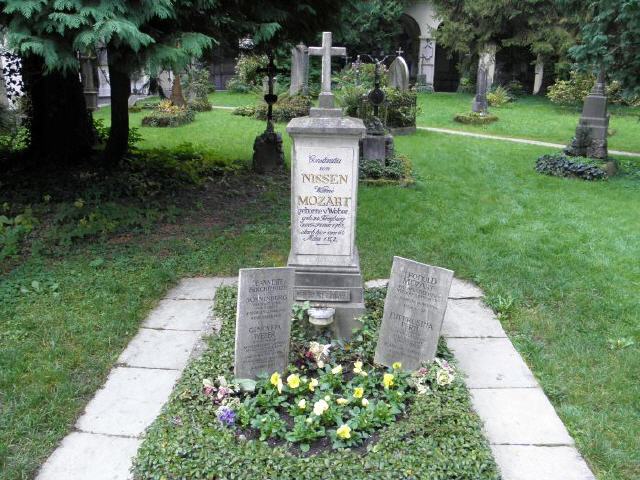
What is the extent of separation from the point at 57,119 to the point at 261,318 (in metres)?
7.36

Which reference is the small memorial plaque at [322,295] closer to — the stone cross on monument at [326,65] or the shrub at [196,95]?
the stone cross on monument at [326,65]

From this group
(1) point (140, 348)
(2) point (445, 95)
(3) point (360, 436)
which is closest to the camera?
(3) point (360, 436)

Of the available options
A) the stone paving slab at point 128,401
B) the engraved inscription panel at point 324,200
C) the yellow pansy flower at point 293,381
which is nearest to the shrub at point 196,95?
the engraved inscription panel at point 324,200

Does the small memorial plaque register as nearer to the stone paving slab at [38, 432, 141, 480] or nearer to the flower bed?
the flower bed

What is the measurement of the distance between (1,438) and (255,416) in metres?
1.60

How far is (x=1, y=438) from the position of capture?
3797mm

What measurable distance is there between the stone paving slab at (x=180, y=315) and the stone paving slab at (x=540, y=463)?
2815 mm

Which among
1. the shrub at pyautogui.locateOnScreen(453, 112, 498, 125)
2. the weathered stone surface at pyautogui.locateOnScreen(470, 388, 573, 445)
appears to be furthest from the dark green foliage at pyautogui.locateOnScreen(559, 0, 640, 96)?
the weathered stone surface at pyautogui.locateOnScreen(470, 388, 573, 445)

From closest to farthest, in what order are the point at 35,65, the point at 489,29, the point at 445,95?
the point at 35,65 < the point at 489,29 < the point at 445,95

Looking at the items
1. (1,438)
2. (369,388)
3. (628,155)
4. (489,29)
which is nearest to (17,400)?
(1,438)

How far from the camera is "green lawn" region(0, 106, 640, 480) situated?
4.14m

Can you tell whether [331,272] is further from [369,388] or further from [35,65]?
[35,65]

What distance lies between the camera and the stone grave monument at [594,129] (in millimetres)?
12234

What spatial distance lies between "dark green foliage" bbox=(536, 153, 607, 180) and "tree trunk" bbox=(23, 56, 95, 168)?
8.65 meters
